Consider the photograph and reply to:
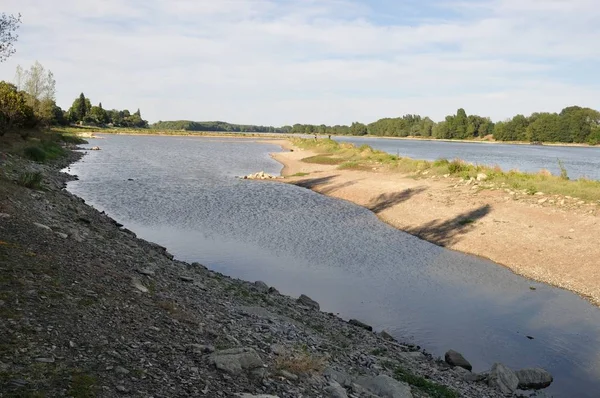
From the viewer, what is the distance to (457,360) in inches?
546

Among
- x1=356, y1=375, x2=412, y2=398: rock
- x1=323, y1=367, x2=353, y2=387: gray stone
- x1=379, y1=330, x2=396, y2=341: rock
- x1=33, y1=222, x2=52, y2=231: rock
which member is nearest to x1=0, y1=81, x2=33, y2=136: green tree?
x1=33, y1=222, x2=52, y2=231: rock

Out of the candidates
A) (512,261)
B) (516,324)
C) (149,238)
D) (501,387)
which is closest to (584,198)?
(512,261)

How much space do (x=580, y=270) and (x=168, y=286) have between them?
19.9 meters

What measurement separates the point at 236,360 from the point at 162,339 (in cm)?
151

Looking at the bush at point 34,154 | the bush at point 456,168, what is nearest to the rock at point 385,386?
the bush at point 456,168

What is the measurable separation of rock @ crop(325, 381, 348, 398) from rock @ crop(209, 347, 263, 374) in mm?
1349

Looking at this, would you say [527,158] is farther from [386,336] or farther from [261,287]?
[386,336]

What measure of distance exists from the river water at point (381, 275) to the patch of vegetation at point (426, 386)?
12.5 feet

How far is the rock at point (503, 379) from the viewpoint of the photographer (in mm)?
12500

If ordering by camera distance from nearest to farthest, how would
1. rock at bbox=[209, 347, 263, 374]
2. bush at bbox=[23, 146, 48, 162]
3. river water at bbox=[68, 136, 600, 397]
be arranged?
rock at bbox=[209, 347, 263, 374]
river water at bbox=[68, 136, 600, 397]
bush at bbox=[23, 146, 48, 162]

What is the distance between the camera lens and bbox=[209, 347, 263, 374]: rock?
848cm

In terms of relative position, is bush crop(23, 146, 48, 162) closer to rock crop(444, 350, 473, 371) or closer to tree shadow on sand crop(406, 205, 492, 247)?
tree shadow on sand crop(406, 205, 492, 247)

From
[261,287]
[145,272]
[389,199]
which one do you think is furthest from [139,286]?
[389,199]

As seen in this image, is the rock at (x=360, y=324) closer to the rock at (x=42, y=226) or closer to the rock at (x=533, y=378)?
the rock at (x=533, y=378)
